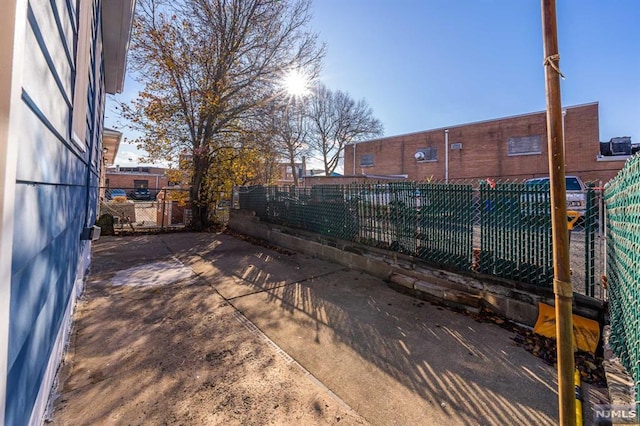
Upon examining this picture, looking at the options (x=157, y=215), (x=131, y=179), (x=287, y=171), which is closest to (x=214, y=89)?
(x=157, y=215)

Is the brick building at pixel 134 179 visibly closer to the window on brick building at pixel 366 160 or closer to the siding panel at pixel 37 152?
the window on brick building at pixel 366 160

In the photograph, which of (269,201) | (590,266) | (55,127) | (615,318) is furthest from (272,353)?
(269,201)

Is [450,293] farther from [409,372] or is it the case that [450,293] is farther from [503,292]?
[409,372]

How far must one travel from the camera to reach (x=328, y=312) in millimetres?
3836

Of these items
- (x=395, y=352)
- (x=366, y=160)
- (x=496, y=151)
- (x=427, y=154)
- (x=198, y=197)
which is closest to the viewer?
(x=395, y=352)

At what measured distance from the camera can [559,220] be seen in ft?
5.10

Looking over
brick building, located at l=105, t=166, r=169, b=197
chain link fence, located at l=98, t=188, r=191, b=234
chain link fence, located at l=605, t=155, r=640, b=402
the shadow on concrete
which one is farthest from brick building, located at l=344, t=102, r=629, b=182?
brick building, located at l=105, t=166, r=169, b=197

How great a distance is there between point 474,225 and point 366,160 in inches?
905

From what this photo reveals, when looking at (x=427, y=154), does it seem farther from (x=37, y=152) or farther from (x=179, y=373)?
(x=37, y=152)

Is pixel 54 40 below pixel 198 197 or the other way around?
the other way around

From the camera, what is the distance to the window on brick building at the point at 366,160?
26.1 meters

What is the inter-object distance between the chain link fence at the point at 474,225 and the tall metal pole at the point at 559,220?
8.11ft

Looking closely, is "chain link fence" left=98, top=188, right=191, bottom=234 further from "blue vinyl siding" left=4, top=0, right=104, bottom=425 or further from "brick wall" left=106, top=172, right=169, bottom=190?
"brick wall" left=106, top=172, right=169, bottom=190

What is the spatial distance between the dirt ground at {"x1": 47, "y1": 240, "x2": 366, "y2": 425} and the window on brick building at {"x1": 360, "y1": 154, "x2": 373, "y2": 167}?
2378cm
